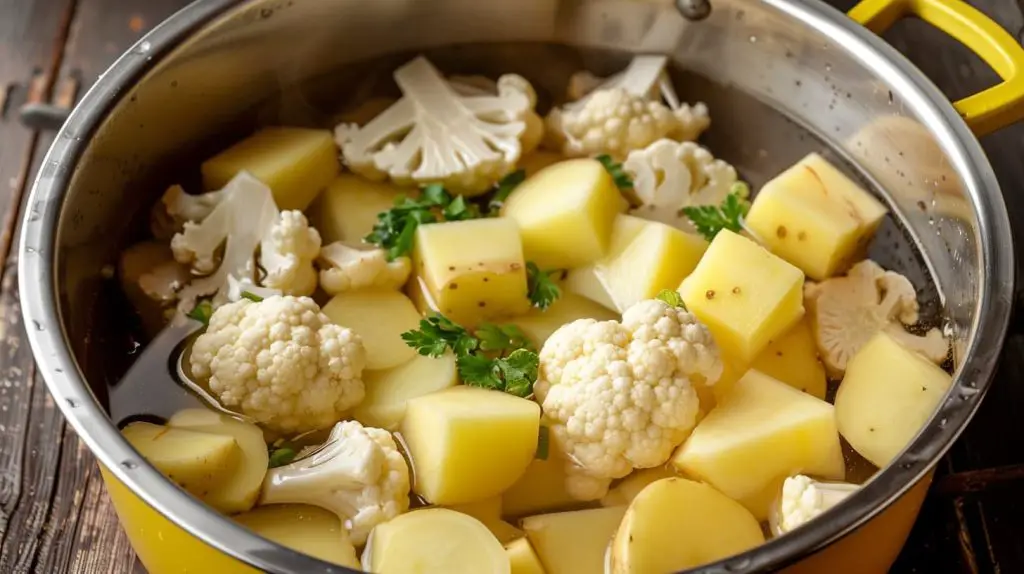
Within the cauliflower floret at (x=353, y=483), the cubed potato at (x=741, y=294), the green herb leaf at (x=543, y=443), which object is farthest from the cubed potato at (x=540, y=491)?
the cubed potato at (x=741, y=294)

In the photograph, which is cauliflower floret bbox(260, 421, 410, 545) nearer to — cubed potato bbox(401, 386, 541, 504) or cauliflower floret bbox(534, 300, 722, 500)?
cubed potato bbox(401, 386, 541, 504)

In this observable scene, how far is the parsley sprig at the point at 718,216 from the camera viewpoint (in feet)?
4.25

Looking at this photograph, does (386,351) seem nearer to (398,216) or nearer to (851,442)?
(398,216)

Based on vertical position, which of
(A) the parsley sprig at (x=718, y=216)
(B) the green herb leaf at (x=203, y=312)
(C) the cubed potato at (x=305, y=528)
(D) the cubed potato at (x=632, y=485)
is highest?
(A) the parsley sprig at (x=718, y=216)

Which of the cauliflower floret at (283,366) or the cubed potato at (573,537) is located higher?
the cauliflower floret at (283,366)

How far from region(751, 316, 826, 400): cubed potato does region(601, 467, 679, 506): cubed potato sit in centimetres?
18

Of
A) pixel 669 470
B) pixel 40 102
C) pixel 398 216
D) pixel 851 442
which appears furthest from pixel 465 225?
pixel 40 102

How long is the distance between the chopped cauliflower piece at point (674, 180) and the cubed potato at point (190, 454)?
611mm

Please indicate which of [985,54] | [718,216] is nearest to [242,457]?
[718,216]

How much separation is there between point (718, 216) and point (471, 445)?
19.0 inches

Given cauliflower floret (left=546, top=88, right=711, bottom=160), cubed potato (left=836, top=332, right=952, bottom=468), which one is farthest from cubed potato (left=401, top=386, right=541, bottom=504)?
cauliflower floret (left=546, top=88, right=711, bottom=160)

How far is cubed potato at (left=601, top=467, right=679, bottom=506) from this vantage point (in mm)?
1086

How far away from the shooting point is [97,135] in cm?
110

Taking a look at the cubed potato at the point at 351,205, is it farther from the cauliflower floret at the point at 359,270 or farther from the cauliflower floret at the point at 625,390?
the cauliflower floret at the point at 625,390
